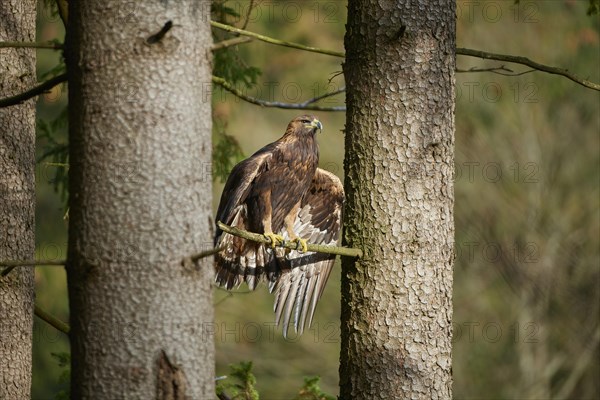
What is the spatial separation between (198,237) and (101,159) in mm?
386

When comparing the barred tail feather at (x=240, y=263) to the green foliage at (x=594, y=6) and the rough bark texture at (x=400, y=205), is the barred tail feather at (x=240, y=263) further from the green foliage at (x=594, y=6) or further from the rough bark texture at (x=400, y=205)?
the green foliage at (x=594, y=6)

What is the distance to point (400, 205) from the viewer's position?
396 cm

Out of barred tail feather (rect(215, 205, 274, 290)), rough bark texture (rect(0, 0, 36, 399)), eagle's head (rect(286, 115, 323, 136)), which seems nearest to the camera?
rough bark texture (rect(0, 0, 36, 399))

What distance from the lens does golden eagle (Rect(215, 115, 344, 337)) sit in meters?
5.62

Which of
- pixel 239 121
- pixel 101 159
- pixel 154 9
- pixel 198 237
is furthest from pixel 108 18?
pixel 239 121

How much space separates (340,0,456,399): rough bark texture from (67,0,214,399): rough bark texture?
55.5 inches

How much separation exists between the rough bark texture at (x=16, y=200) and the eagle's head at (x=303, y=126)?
216cm

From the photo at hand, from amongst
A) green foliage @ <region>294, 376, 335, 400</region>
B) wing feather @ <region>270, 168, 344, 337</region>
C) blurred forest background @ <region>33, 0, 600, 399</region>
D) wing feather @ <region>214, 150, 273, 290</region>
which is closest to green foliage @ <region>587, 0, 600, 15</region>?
wing feather @ <region>270, 168, 344, 337</region>

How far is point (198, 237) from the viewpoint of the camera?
106 inches

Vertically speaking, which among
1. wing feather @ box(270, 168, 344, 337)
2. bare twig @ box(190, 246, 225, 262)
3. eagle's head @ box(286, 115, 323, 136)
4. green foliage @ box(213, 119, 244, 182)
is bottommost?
wing feather @ box(270, 168, 344, 337)

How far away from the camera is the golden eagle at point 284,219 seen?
5621 millimetres

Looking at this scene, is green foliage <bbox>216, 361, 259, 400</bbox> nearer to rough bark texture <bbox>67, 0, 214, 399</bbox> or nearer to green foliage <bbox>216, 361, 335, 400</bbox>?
green foliage <bbox>216, 361, 335, 400</bbox>

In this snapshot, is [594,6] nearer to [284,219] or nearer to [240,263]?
[284,219]

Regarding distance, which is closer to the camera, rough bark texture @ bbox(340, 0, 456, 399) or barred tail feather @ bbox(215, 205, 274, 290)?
rough bark texture @ bbox(340, 0, 456, 399)
